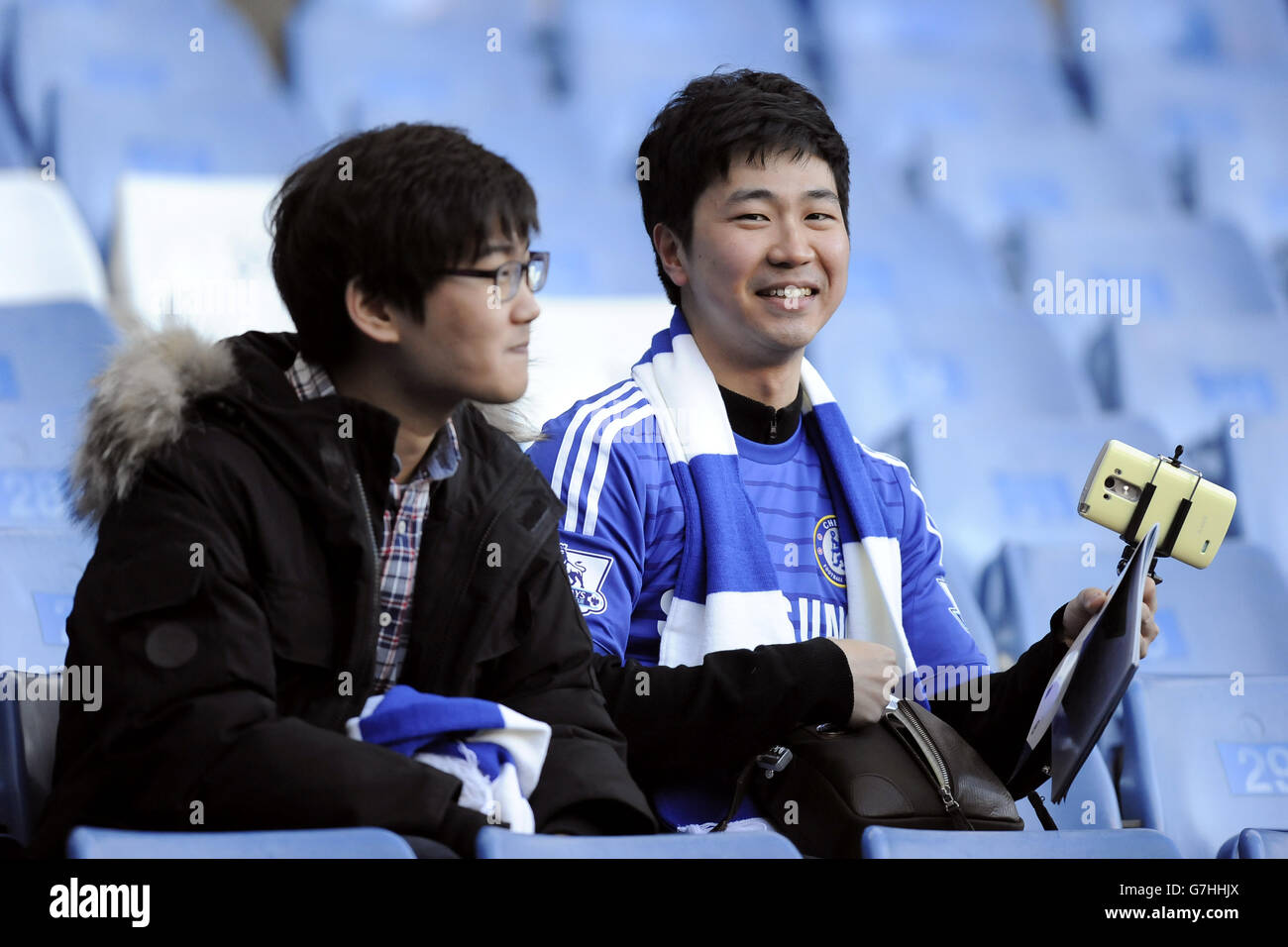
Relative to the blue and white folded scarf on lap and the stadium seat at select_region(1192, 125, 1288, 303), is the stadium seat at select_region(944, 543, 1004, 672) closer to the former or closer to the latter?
the blue and white folded scarf on lap

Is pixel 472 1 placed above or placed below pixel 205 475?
above

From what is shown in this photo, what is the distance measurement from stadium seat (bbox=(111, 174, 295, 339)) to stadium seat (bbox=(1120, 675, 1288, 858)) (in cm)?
171


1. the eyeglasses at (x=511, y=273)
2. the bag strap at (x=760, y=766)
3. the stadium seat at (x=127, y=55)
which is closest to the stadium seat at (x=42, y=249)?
the stadium seat at (x=127, y=55)

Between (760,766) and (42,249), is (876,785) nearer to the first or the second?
(760,766)

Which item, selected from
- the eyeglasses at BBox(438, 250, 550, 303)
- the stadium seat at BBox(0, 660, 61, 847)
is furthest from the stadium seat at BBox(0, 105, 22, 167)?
the eyeglasses at BBox(438, 250, 550, 303)

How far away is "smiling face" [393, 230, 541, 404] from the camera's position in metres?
1.40

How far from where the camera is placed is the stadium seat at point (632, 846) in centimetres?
112
